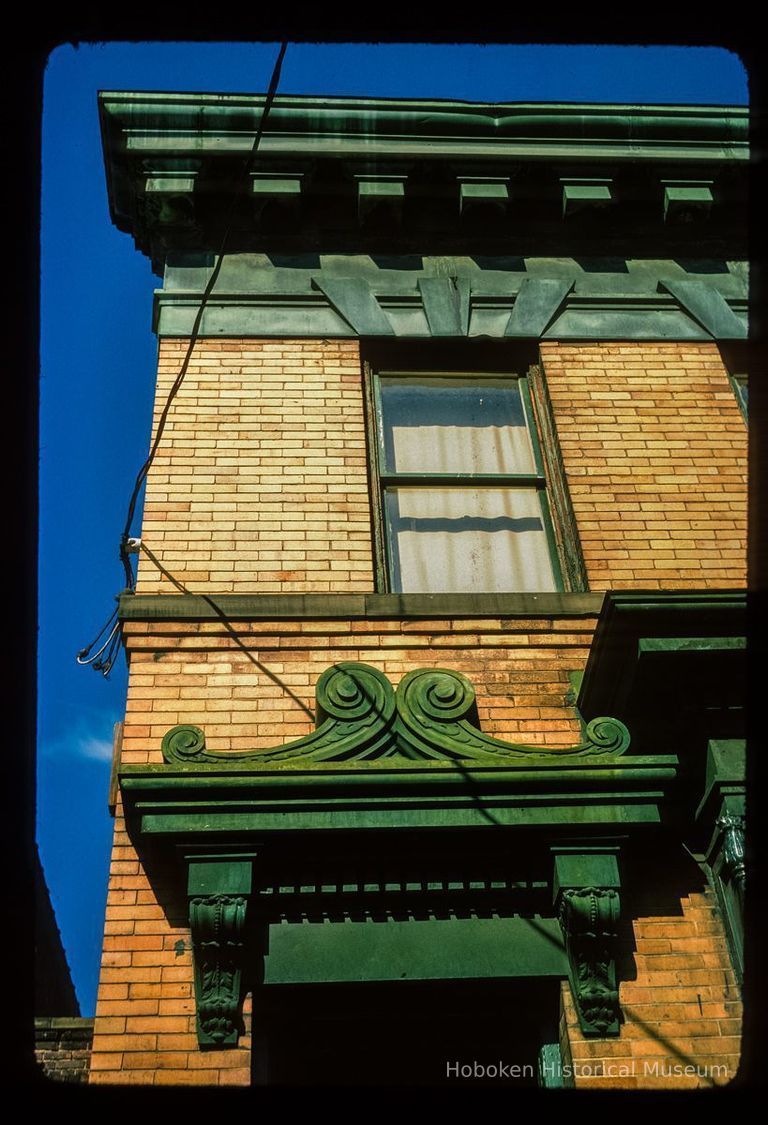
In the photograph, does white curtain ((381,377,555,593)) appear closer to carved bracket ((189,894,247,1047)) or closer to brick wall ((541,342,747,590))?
brick wall ((541,342,747,590))

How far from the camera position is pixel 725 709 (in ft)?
16.6

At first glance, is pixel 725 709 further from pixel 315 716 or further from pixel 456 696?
pixel 315 716

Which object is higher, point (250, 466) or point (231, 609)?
point (250, 466)

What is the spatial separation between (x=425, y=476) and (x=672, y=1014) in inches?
141

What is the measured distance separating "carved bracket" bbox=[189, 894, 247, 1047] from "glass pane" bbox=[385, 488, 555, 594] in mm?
2414

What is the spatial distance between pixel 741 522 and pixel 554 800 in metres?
2.54

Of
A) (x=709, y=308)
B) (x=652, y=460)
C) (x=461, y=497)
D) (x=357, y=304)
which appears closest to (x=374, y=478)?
(x=461, y=497)

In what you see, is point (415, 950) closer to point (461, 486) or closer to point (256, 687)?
point (256, 687)

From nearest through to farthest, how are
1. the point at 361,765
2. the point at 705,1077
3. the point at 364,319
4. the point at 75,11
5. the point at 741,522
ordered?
the point at 75,11 → the point at 705,1077 → the point at 361,765 → the point at 741,522 → the point at 364,319

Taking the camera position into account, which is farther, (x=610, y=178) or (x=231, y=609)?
(x=610, y=178)

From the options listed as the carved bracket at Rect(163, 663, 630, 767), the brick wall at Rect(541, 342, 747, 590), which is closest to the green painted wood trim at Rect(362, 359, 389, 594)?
the carved bracket at Rect(163, 663, 630, 767)

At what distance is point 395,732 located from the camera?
5.29 meters

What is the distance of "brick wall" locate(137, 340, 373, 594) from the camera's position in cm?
623

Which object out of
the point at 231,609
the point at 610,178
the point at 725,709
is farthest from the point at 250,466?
the point at 610,178
